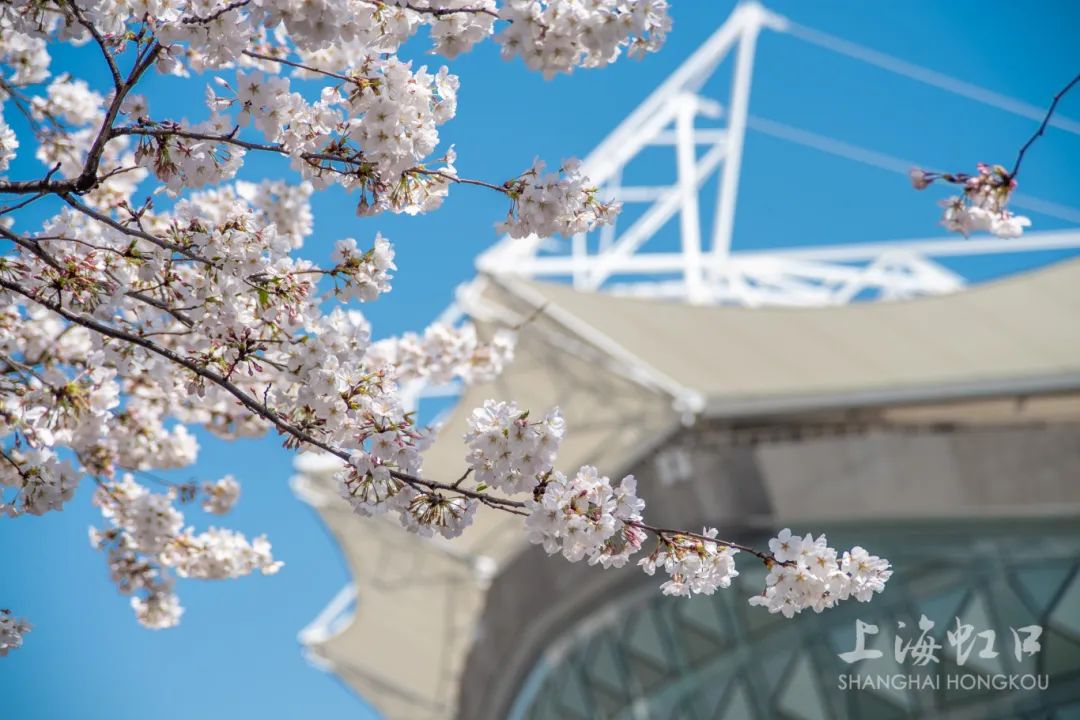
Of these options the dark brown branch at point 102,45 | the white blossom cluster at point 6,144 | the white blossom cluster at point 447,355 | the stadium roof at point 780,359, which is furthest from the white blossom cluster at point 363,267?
the stadium roof at point 780,359

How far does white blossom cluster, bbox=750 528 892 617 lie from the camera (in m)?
4.83

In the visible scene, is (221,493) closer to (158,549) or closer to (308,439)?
(158,549)

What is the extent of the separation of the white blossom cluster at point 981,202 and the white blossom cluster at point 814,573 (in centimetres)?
156

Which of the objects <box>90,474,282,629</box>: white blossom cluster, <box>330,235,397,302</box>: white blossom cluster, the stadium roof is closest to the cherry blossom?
<box>330,235,397,302</box>: white blossom cluster

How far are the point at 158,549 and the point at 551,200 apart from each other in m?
3.75

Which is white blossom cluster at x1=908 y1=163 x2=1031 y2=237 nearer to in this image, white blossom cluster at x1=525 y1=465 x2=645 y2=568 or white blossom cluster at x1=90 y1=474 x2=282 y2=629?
white blossom cluster at x1=525 y1=465 x2=645 y2=568

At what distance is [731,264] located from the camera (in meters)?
22.2

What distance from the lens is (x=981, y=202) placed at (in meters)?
5.36

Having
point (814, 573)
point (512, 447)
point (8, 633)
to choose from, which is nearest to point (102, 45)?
point (512, 447)

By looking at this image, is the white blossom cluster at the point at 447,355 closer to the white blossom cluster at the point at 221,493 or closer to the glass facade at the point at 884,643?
the white blossom cluster at the point at 221,493

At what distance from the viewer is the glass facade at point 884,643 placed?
37.1 feet

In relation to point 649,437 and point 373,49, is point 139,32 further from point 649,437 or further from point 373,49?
point 649,437

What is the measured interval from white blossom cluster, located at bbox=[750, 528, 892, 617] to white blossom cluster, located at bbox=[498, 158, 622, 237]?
58.2 inches

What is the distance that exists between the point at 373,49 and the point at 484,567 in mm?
11569
